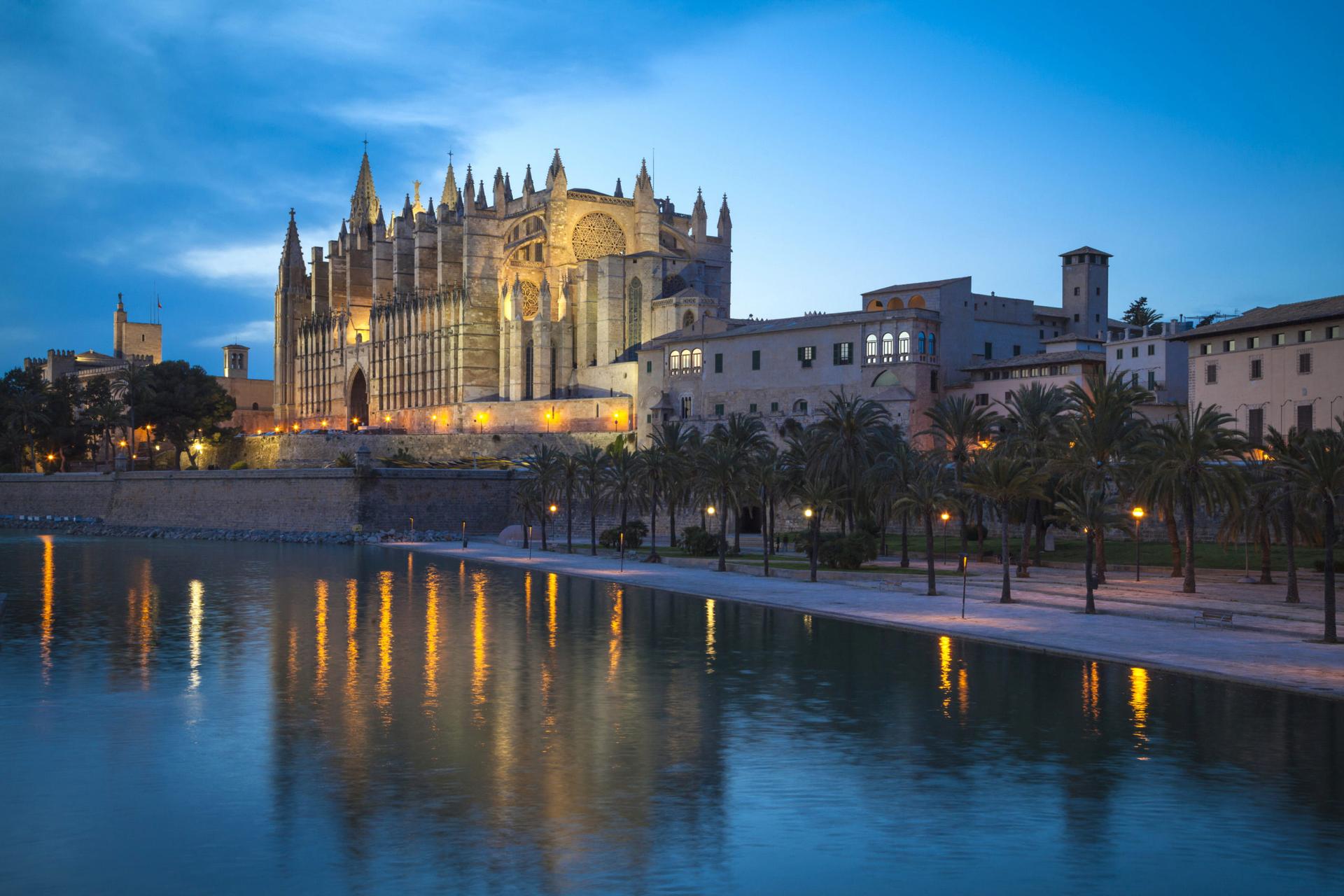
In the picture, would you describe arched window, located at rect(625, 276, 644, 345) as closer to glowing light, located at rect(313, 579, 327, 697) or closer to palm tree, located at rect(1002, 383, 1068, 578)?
palm tree, located at rect(1002, 383, 1068, 578)

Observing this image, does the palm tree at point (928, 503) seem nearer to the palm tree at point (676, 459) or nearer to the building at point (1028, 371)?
the palm tree at point (676, 459)

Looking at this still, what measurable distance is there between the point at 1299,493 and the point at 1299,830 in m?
14.6

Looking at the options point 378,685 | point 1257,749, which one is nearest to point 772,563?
point 378,685

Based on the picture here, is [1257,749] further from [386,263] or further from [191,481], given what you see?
[386,263]

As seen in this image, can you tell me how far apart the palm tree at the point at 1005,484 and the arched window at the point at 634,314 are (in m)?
47.9

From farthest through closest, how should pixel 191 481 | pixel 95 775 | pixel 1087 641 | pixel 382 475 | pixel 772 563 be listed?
pixel 191 481 → pixel 382 475 → pixel 772 563 → pixel 1087 641 → pixel 95 775

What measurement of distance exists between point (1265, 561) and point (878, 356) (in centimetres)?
2874

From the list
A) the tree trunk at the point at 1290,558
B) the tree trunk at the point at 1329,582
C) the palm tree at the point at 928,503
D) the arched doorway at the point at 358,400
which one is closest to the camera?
the tree trunk at the point at 1329,582

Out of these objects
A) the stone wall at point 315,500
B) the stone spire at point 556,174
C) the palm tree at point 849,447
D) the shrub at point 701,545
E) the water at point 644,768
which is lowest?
the water at point 644,768

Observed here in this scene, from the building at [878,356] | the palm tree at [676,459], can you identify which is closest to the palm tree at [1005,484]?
the palm tree at [676,459]

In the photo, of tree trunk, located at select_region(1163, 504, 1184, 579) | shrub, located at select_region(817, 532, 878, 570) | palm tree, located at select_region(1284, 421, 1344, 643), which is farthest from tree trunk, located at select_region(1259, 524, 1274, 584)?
shrub, located at select_region(817, 532, 878, 570)

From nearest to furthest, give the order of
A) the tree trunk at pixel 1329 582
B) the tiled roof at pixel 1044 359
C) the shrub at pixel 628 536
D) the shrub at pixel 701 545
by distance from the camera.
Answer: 1. the tree trunk at pixel 1329 582
2. the shrub at pixel 701 545
3. the shrub at pixel 628 536
4. the tiled roof at pixel 1044 359

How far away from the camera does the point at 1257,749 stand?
54.1ft

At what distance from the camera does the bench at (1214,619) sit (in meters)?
26.5
